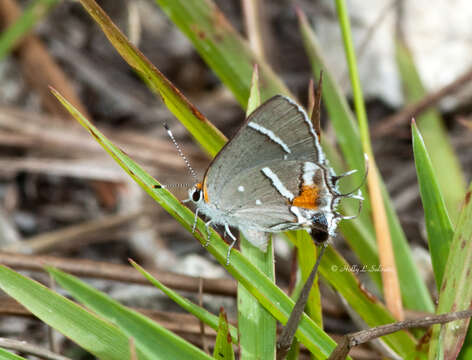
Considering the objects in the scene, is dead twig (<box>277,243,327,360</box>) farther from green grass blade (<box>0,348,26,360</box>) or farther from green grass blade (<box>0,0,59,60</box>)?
green grass blade (<box>0,0,59,60</box>)

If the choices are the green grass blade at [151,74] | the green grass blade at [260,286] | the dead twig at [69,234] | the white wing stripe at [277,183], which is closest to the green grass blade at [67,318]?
the green grass blade at [260,286]

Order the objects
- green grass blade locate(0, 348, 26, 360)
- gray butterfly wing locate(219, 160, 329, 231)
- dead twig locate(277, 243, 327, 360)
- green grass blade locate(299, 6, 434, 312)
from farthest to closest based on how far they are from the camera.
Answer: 1. green grass blade locate(299, 6, 434, 312)
2. gray butterfly wing locate(219, 160, 329, 231)
3. green grass blade locate(0, 348, 26, 360)
4. dead twig locate(277, 243, 327, 360)

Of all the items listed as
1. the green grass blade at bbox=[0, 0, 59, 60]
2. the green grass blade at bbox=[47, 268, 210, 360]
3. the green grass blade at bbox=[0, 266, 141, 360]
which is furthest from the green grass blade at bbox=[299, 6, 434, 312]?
the green grass blade at bbox=[0, 0, 59, 60]

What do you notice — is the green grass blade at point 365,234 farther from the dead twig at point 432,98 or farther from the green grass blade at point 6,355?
the green grass blade at point 6,355

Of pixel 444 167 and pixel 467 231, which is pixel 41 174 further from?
pixel 467 231

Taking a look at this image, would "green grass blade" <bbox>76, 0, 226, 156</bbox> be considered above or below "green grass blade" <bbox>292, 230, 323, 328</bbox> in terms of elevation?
above

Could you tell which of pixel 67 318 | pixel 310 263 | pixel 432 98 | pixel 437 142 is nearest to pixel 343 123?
pixel 310 263

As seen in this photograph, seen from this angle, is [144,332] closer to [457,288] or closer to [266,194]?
[266,194]

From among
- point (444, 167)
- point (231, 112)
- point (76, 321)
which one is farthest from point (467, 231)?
point (231, 112)
